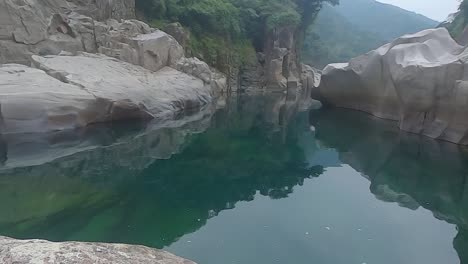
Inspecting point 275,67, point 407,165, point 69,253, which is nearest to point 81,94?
point 407,165

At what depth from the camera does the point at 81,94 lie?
12008 mm

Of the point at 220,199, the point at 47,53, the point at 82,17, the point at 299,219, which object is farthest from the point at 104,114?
the point at 299,219

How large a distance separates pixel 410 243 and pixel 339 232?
94 cm

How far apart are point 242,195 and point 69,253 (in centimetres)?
492

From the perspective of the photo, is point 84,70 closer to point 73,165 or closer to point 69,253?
point 73,165

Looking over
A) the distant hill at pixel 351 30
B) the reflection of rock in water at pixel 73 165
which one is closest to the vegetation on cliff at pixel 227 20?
the reflection of rock in water at pixel 73 165

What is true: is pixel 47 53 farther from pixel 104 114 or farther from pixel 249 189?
pixel 249 189

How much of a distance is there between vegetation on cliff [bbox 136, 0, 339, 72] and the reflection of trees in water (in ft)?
43.0

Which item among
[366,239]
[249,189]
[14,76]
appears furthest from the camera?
[14,76]

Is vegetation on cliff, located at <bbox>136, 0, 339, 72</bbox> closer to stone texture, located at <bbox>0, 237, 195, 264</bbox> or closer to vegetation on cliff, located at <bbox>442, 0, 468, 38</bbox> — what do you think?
vegetation on cliff, located at <bbox>442, 0, 468, 38</bbox>

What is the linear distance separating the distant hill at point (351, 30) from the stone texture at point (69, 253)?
43802mm

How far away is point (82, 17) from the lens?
17.0 metres

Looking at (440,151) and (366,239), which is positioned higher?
(366,239)

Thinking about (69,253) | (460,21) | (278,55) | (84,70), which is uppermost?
(69,253)
